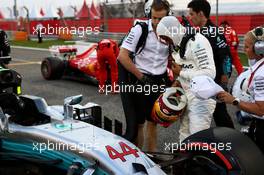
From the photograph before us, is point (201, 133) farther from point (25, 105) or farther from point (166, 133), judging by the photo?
point (166, 133)

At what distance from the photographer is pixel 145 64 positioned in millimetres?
3525

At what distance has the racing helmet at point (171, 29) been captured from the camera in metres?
3.09

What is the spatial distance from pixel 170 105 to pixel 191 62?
39 cm

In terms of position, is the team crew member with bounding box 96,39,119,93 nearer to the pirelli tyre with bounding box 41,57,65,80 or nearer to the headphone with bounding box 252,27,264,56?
the pirelli tyre with bounding box 41,57,65,80

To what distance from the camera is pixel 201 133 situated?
2.61 meters

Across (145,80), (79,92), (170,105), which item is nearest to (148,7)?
(145,80)

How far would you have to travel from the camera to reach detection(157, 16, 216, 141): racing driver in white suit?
3111 millimetres

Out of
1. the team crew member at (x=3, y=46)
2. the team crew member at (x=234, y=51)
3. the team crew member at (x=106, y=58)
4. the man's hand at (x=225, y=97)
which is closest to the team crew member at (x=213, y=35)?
the man's hand at (x=225, y=97)

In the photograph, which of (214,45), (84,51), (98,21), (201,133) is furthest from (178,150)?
(98,21)

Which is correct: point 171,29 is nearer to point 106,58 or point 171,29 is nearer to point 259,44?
point 259,44

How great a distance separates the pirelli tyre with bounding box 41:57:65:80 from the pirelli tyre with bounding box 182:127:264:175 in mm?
6914

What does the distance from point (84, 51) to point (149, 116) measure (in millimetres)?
5603

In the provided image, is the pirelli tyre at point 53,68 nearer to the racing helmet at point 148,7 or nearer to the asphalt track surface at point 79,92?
the asphalt track surface at point 79,92

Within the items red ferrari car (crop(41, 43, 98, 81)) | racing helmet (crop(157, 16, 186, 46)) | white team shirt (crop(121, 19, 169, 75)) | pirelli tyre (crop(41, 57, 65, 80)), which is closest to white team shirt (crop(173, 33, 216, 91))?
racing helmet (crop(157, 16, 186, 46))
